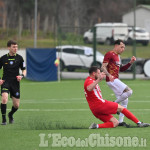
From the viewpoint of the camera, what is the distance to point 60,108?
17.0m

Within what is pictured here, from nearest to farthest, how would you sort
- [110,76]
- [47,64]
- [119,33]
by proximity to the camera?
[110,76] → [47,64] → [119,33]

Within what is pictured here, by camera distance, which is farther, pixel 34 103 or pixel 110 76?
pixel 34 103

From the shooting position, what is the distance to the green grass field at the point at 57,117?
10.5 m

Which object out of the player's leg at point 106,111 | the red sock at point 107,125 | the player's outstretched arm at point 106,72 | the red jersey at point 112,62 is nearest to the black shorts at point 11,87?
the player's outstretched arm at point 106,72

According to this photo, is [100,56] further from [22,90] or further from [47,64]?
[22,90]

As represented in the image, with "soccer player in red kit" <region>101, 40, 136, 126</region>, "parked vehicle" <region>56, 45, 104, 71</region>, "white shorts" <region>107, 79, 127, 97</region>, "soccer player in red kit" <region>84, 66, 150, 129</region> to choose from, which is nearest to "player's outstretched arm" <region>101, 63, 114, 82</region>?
"soccer player in red kit" <region>101, 40, 136, 126</region>

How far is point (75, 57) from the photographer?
2986 centimetres

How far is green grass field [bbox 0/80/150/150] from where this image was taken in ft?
34.4

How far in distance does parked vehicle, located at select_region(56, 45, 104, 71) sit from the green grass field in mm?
4262

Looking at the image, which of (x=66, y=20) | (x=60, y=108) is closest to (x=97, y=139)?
(x=60, y=108)

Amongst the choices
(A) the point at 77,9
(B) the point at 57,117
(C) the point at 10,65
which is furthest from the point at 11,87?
(A) the point at 77,9

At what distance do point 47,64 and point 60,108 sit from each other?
38.6 ft

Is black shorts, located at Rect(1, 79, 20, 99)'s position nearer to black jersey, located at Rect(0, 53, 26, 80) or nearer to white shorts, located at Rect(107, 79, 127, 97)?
black jersey, located at Rect(0, 53, 26, 80)

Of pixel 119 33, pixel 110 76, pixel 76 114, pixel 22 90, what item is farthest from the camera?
pixel 119 33
